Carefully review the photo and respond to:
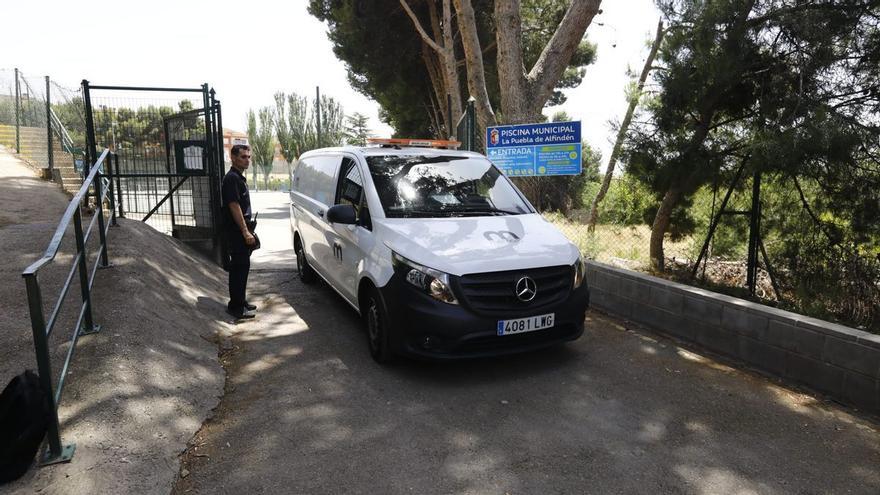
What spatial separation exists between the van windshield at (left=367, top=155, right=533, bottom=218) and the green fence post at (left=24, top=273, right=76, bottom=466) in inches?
105

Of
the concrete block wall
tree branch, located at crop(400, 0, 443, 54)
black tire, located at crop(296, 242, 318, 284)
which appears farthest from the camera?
tree branch, located at crop(400, 0, 443, 54)

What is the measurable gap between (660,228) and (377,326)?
5.69m

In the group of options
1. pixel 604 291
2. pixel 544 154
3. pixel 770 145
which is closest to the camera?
pixel 770 145

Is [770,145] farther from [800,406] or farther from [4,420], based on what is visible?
[4,420]

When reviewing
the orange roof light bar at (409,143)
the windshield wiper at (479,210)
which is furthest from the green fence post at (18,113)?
the windshield wiper at (479,210)

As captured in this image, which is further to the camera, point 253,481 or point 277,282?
point 277,282

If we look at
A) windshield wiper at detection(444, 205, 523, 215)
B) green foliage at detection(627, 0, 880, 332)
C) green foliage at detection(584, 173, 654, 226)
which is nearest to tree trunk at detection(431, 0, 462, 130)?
green foliage at detection(584, 173, 654, 226)

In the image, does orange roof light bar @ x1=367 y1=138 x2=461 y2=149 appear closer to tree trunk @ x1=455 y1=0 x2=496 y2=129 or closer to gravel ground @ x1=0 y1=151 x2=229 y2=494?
gravel ground @ x1=0 y1=151 x2=229 y2=494

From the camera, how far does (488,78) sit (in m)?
18.7

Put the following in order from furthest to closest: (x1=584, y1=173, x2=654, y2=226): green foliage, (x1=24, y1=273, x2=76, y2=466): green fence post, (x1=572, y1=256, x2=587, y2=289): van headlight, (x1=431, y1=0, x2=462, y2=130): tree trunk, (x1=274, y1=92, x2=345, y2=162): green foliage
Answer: (x1=274, y1=92, x2=345, y2=162): green foliage, (x1=431, y1=0, x2=462, y2=130): tree trunk, (x1=584, y1=173, x2=654, y2=226): green foliage, (x1=572, y1=256, x2=587, y2=289): van headlight, (x1=24, y1=273, x2=76, y2=466): green fence post

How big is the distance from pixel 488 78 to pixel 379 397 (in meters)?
16.3

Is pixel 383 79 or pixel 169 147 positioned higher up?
pixel 383 79

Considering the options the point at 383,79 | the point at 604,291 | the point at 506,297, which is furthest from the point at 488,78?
the point at 506,297

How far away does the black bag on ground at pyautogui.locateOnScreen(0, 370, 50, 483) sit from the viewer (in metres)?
2.69
